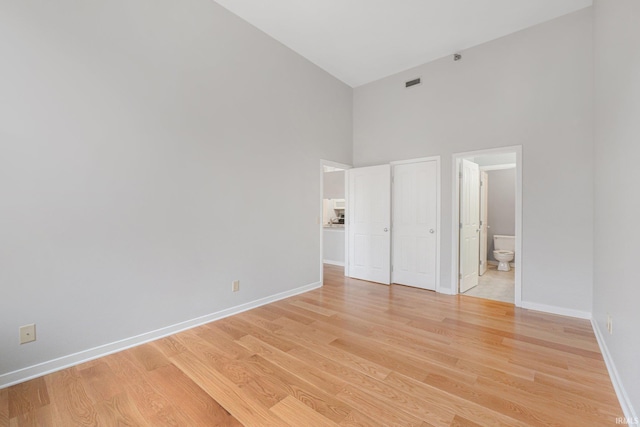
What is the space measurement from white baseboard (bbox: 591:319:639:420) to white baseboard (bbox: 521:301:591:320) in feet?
1.85

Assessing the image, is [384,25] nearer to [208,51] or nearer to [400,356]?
[208,51]

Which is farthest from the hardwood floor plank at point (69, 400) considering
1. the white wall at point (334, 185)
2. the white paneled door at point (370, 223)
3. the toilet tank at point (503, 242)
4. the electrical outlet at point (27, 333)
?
the toilet tank at point (503, 242)

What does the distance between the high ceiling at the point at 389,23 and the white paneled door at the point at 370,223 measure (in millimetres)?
1785

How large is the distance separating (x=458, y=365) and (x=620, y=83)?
92.8 inches

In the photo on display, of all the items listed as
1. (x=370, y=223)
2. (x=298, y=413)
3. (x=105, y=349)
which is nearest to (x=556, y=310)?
(x=370, y=223)

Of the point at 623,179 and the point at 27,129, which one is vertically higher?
the point at 27,129

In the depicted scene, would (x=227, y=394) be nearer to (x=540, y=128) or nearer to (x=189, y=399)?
(x=189, y=399)

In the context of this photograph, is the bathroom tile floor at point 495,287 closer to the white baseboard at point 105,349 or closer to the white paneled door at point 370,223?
the white paneled door at point 370,223

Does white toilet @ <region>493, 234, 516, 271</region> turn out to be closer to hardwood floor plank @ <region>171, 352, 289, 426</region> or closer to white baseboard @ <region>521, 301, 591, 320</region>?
white baseboard @ <region>521, 301, 591, 320</region>

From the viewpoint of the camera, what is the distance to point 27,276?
2033 mm

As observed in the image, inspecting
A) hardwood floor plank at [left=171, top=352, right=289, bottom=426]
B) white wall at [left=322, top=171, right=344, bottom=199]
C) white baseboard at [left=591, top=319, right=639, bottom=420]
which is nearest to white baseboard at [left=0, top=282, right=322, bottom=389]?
hardwood floor plank at [left=171, top=352, right=289, bottom=426]

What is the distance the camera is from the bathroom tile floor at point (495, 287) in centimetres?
399

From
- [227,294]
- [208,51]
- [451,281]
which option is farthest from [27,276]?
[451,281]

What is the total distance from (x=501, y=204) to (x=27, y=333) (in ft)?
26.2
